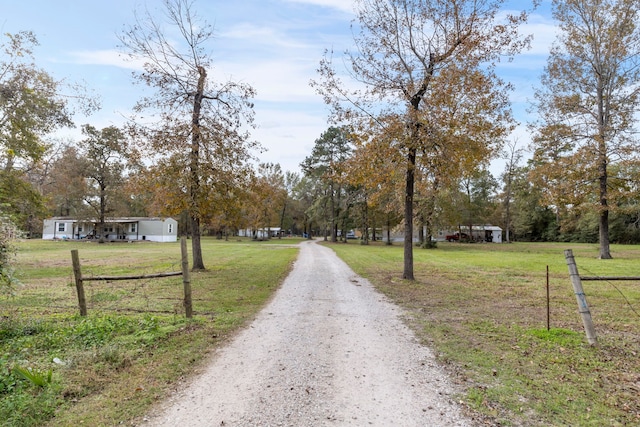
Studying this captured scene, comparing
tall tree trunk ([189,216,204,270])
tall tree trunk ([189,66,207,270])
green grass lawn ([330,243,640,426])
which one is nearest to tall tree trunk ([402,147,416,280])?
green grass lawn ([330,243,640,426])

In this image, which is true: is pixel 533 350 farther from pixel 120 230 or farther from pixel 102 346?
pixel 120 230

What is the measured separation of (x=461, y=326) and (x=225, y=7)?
11.6 m

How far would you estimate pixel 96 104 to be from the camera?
14.9m

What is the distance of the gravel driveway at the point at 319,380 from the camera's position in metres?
3.21

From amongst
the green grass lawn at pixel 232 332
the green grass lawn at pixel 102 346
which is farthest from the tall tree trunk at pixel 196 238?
the green grass lawn at pixel 102 346

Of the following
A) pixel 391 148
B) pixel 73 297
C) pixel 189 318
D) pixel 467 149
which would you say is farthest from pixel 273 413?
pixel 467 149

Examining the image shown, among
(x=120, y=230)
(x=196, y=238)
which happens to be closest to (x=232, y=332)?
(x=196, y=238)

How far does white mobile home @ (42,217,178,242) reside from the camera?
48812 mm

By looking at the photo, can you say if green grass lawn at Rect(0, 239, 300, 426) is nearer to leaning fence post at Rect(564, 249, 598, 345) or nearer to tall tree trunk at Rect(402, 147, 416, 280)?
tall tree trunk at Rect(402, 147, 416, 280)

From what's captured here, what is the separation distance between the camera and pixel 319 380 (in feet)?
13.1

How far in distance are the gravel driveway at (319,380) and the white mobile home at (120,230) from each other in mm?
46690

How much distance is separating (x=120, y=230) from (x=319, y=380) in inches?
2130

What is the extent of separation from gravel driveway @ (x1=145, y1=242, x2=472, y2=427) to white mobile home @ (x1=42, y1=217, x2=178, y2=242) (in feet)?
153

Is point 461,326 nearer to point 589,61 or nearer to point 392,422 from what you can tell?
point 392,422
